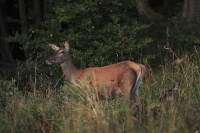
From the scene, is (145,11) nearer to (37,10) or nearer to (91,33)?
(37,10)

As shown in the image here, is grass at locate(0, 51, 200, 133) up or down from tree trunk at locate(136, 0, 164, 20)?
down

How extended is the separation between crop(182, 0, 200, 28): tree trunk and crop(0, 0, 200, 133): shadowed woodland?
0.09 feet

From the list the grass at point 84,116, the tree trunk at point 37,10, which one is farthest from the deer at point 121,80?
the tree trunk at point 37,10

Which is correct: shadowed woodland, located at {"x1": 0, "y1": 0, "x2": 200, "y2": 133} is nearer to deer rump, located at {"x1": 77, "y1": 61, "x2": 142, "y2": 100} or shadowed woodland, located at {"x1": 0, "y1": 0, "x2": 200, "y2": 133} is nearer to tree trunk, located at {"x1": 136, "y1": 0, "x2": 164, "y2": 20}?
tree trunk, located at {"x1": 136, "y1": 0, "x2": 164, "y2": 20}

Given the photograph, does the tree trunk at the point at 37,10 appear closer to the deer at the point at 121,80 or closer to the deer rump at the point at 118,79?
the deer at the point at 121,80

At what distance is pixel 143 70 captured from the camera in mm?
9961

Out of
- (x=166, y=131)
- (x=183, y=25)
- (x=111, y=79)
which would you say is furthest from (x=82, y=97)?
(x=183, y=25)

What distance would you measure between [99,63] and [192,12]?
4.09 metres

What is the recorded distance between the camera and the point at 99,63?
1475 cm

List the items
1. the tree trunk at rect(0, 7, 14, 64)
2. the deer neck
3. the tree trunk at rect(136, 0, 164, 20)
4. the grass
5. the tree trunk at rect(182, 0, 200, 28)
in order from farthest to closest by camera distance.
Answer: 1. the tree trunk at rect(0, 7, 14, 64)
2. the tree trunk at rect(136, 0, 164, 20)
3. the tree trunk at rect(182, 0, 200, 28)
4. the deer neck
5. the grass

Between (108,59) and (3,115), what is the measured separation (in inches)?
278

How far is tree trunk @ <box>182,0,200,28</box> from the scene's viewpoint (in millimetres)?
17422

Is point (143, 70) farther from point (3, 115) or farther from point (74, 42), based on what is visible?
point (74, 42)

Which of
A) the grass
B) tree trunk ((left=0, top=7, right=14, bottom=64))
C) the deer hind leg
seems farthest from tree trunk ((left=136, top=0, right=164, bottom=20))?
the grass
